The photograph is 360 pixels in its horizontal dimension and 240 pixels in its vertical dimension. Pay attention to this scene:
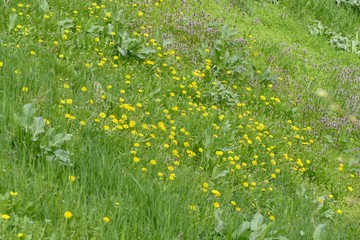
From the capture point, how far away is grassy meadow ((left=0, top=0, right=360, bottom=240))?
11.7 feet

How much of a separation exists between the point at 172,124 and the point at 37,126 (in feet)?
6.14

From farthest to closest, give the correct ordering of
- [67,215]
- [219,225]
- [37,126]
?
[37,126], [219,225], [67,215]

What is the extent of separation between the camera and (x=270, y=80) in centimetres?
756

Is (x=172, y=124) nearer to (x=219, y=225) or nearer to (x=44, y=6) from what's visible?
(x=219, y=225)

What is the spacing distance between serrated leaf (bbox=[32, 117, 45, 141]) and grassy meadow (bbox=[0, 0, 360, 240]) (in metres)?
0.02

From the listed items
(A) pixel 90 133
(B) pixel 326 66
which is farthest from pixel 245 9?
(A) pixel 90 133

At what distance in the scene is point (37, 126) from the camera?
4.05 m

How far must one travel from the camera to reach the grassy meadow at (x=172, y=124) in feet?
11.7

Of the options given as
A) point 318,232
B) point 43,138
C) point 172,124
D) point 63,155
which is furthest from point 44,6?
point 318,232

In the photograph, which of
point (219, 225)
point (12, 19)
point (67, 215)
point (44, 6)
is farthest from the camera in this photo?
point (44, 6)

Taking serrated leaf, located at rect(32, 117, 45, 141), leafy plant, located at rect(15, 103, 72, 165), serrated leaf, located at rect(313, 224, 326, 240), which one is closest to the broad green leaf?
leafy plant, located at rect(15, 103, 72, 165)

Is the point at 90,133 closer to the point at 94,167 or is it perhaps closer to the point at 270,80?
the point at 94,167

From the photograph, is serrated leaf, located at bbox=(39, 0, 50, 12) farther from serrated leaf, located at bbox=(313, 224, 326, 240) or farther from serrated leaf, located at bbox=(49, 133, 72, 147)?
serrated leaf, located at bbox=(313, 224, 326, 240)

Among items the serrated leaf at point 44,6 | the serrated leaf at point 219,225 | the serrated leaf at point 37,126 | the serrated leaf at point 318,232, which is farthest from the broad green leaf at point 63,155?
the serrated leaf at point 44,6
